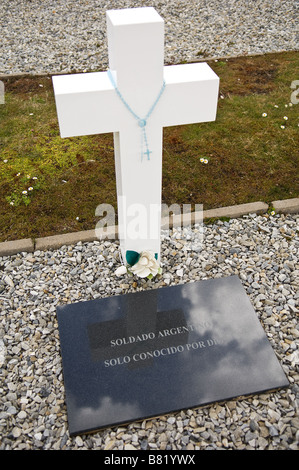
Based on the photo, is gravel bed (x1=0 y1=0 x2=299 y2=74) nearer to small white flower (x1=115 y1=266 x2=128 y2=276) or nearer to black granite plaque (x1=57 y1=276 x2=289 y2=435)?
small white flower (x1=115 y1=266 x2=128 y2=276)

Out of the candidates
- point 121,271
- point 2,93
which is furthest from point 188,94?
point 2,93

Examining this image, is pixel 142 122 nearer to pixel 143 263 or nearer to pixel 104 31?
pixel 143 263

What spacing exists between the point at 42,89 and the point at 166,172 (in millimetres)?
2557

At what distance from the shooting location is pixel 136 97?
2.52 m

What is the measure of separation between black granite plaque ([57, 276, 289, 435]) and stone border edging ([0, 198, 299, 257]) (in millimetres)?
728

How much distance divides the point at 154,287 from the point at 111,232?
70cm

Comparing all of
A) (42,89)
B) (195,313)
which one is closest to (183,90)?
(195,313)

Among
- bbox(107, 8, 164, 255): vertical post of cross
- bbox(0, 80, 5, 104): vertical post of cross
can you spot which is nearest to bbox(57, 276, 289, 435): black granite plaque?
bbox(107, 8, 164, 255): vertical post of cross

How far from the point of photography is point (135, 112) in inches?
102

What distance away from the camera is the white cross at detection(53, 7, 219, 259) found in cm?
234

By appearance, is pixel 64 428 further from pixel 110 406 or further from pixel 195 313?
pixel 195 313

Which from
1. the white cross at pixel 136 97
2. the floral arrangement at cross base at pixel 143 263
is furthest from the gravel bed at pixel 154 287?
the white cross at pixel 136 97

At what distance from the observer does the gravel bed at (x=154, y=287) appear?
247 cm
